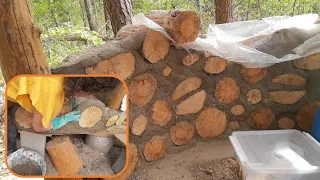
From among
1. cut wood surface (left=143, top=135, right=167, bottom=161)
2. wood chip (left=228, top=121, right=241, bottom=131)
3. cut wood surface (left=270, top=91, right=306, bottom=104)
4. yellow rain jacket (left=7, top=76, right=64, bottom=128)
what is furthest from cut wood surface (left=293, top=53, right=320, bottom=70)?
yellow rain jacket (left=7, top=76, right=64, bottom=128)

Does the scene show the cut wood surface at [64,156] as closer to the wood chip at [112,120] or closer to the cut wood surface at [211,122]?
the wood chip at [112,120]

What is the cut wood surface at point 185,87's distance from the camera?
1999 mm

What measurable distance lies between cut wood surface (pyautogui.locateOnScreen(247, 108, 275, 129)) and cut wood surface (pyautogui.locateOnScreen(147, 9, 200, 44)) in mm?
779

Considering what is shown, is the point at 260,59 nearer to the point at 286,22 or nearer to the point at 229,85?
the point at 229,85

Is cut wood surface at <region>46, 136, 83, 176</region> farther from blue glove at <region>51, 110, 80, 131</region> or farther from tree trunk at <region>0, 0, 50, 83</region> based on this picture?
tree trunk at <region>0, 0, 50, 83</region>

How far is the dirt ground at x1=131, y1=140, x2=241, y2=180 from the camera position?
75.1 inches

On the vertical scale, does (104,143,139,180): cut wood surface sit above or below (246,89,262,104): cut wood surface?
below

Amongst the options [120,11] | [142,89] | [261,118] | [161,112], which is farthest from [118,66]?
[120,11]

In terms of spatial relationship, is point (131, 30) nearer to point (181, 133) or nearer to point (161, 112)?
point (161, 112)

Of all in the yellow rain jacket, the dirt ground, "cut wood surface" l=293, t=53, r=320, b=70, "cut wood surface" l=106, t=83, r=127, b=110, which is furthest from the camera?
"cut wood surface" l=293, t=53, r=320, b=70

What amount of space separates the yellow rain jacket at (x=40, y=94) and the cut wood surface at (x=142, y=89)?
29.7 inches

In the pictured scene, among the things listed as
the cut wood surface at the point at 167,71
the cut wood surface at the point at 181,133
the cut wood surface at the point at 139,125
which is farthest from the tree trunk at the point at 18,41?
the cut wood surface at the point at 181,133

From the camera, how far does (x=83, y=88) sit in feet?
3.43

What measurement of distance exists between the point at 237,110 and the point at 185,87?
→ 18.0 inches
